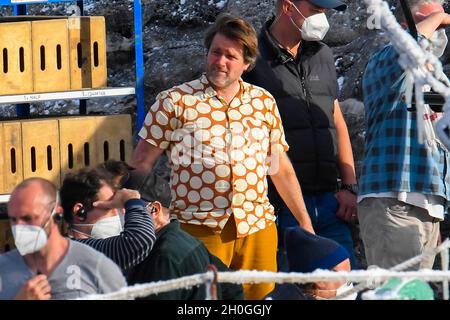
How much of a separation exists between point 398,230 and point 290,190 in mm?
452

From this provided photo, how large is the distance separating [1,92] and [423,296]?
2608 mm

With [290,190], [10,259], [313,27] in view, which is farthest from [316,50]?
[10,259]

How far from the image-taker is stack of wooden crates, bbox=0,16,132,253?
5273 mm

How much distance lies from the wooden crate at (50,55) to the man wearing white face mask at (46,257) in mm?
2025

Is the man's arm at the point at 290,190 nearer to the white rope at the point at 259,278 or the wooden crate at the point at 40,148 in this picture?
the wooden crate at the point at 40,148

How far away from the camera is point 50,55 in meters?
5.35

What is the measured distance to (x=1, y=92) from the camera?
5320 millimetres

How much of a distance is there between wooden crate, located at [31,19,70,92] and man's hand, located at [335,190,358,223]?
1.35m

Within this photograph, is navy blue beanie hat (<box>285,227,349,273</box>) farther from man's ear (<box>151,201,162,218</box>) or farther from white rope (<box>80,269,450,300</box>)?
white rope (<box>80,269,450,300</box>)

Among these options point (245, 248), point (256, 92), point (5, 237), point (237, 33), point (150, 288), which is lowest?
point (5, 237)

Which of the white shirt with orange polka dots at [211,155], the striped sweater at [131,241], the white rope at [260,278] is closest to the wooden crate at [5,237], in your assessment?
the white shirt with orange polka dots at [211,155]

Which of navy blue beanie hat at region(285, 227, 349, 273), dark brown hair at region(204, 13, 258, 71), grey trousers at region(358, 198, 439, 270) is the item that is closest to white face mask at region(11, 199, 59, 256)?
navy blue beanie hat at region(285, 227, 349, 273)

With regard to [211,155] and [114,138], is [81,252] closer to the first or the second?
[211,155]
